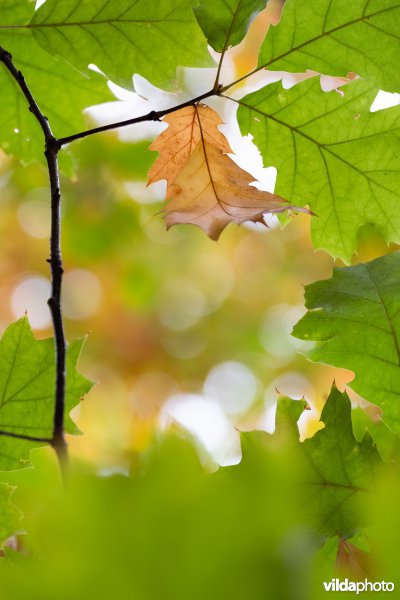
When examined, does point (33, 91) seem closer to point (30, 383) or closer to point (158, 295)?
point (30, 383)

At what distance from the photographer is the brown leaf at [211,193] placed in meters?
0.99

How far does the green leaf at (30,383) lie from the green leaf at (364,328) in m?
0.34

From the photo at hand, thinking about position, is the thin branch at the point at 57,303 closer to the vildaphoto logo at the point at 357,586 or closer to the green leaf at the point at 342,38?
the vildaphoto logo at the point at 357,586

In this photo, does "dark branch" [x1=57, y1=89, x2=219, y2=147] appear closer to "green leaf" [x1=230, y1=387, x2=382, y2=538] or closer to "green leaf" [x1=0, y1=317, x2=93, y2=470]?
"green leaf" [x1=0, y1=317, x2=93, y2=470]

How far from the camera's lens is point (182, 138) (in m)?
1.13

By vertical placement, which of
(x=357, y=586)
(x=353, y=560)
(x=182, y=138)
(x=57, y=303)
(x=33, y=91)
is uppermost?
(x=33, y=91)

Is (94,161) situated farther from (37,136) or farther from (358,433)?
(358,433)

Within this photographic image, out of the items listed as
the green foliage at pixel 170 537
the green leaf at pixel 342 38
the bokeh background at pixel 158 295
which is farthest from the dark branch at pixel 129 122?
the bokeh background at pixel 158 295

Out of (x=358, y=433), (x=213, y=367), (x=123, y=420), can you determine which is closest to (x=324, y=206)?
(x=358, y=433)

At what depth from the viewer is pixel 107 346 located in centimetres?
689

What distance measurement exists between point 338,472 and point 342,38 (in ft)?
2.08

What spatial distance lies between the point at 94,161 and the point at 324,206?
14.2 ft

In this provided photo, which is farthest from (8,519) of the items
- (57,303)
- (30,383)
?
(57,303)

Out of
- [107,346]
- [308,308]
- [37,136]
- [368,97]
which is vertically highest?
[107,346]
